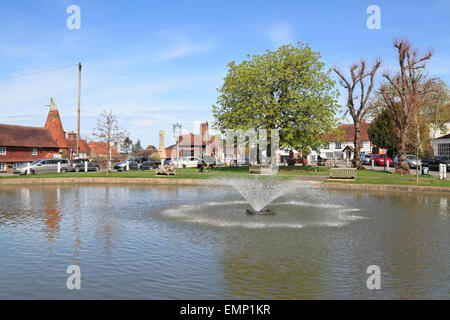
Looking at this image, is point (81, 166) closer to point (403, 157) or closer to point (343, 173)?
point (343, 173)

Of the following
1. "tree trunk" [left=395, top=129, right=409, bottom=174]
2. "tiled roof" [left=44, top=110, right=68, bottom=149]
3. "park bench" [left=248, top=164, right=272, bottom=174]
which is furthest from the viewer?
"tiled roof" [left=44, top=110, right=68, bottom=149]

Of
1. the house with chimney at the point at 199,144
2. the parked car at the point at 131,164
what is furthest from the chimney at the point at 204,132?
the parked car at the point at 131,164

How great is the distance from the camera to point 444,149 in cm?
5038

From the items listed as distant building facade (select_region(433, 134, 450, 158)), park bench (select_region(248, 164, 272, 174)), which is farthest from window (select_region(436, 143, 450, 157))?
park bench (select_region(248, 164, 272, 174))

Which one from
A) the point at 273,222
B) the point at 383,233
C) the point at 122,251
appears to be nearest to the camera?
the point at 122,251

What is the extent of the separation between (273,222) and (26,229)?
325 inches

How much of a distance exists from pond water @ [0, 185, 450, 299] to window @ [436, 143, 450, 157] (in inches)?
1456

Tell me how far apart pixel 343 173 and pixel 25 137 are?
5423 cm

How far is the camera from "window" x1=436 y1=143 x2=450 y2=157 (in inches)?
1948

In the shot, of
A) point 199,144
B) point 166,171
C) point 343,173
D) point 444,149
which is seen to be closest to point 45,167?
point 166,171

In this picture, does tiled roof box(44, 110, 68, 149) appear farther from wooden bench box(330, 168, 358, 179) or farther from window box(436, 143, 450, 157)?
window box(436, 143, 450, 157)
